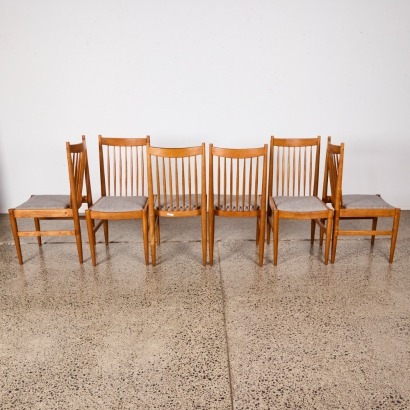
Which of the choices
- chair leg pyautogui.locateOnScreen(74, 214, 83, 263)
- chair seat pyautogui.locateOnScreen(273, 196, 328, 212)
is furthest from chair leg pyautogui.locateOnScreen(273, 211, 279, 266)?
chair leg pyautogui.locateOnScreen(74, 214, 83, 263)

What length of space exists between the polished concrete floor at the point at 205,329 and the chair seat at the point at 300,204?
47cm

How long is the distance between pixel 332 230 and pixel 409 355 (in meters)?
1.41

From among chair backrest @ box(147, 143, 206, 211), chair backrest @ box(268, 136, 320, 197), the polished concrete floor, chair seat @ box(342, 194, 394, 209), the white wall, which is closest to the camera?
the polished concrete floor

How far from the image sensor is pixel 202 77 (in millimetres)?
4270

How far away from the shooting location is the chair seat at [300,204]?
309cm

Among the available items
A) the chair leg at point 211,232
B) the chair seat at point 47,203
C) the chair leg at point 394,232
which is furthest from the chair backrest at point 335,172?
the chair seat at point 47,203

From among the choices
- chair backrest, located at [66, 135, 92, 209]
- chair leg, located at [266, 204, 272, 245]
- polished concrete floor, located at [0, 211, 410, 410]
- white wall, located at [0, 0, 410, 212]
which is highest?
white wall, located at [0, 0, 410, 212]

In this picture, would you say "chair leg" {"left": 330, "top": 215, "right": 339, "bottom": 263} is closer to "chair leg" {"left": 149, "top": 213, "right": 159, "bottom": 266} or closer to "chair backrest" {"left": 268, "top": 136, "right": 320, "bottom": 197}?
"chair backrest" {"left": 268, "top": 136, "right": 320, "bottom": 197}

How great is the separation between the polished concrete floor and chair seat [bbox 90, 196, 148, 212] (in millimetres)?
478

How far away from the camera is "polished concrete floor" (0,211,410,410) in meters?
1.87

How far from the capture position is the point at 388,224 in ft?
13.6

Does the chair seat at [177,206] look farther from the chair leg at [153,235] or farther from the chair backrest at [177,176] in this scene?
the chair leg at [153,235]

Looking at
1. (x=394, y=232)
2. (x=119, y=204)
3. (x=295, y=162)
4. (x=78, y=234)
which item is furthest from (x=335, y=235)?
(x=78, y=234)

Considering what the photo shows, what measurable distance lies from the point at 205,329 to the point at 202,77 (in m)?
2.86
